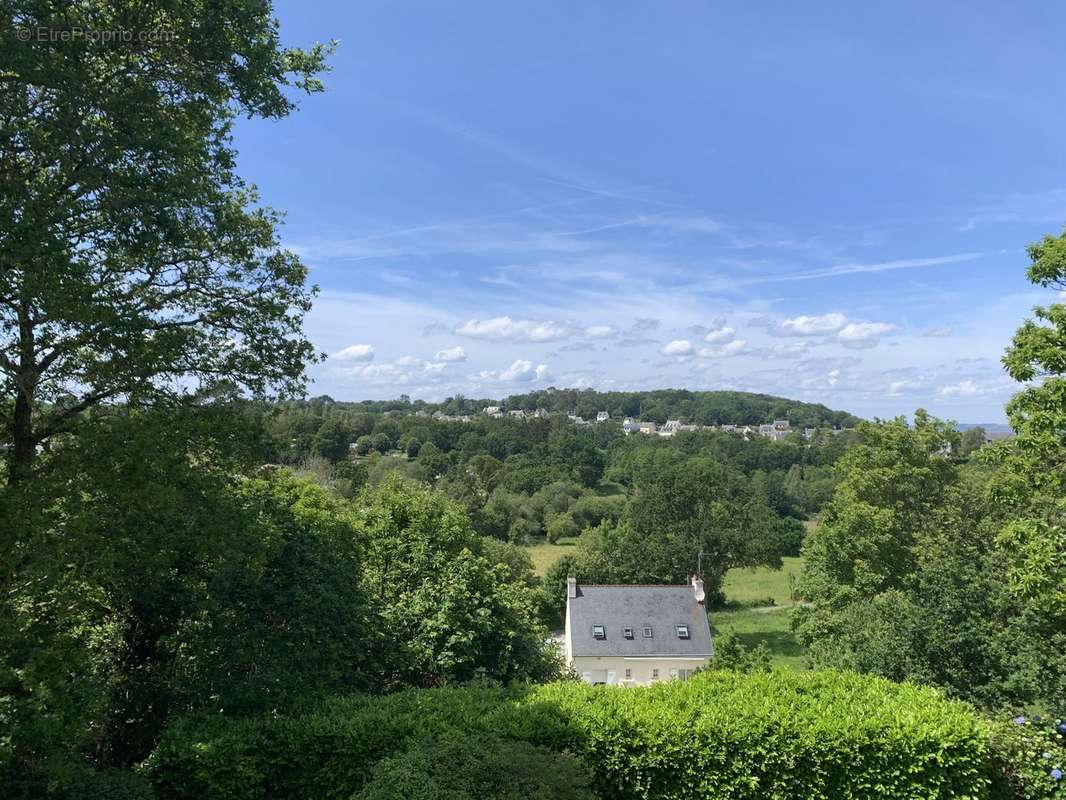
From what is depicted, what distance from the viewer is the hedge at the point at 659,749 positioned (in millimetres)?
8172

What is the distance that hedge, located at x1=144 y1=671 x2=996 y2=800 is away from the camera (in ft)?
26.8

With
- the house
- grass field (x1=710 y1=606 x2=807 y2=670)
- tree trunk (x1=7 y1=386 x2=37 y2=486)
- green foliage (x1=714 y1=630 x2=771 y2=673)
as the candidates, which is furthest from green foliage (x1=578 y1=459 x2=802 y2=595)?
tree trunk (x1=7 y1=386 x2=37 y2=486)

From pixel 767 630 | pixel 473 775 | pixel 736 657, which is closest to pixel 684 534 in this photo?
pixel 767 630

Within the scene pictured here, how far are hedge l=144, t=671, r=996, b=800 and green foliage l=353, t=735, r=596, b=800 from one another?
1.20 metres

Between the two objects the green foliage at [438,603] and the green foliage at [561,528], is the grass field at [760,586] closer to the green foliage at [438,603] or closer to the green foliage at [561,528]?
the green foliage at [561,528]

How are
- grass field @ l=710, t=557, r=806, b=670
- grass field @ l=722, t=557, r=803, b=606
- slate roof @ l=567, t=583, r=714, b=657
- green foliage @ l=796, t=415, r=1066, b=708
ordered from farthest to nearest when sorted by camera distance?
grass field @ l=722, t=557, r=803, b=606, grass field @ l=710, t=557, r=806, b=670, slate roof @ l=567, t=583, r=714, b=657, green foliage @ l=796, t=415, r=1066, b=708

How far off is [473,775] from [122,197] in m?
7.08

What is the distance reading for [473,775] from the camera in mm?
6492

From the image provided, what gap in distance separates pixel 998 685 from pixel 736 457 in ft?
255

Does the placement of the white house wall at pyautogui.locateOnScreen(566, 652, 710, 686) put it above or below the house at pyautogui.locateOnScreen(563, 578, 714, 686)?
below

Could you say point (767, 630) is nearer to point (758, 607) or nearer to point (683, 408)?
point (758, 607)

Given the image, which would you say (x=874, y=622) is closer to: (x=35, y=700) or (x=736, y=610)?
(x=35, y=700)

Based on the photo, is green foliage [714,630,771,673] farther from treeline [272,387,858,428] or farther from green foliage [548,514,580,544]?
treeline [272,387,858,428]

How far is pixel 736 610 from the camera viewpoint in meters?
41.2
